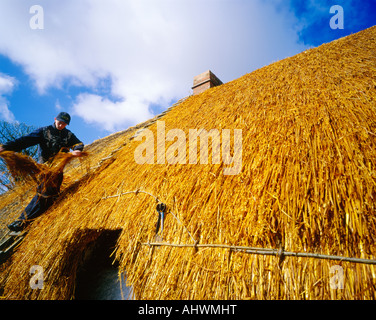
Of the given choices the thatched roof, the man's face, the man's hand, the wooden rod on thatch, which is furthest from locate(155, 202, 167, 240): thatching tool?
the man's face

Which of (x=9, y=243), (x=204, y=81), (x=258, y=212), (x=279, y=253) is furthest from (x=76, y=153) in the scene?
(x=204, y=81)

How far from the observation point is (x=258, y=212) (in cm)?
132

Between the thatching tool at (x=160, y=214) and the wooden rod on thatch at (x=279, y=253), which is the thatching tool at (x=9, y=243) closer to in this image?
the thatching tool at (x=160, y=214)

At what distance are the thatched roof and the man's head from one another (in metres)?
1.43

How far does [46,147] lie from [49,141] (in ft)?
0.42

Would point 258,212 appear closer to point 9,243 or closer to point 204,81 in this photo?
point 9,243

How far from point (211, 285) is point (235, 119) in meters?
2.24

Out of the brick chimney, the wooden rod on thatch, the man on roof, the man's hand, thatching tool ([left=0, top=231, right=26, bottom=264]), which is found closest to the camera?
the wooden rod on thatch

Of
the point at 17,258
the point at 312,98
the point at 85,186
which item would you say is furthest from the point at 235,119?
the point at 17,258

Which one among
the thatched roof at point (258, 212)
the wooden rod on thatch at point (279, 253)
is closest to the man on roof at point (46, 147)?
the thatched roof at point (258, 212)

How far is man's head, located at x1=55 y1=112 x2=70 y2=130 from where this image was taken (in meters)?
3.34

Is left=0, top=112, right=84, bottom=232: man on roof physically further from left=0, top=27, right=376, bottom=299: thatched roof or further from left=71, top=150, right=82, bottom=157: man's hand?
left=0, top=27, right=376, bottom=299: thatched roof
